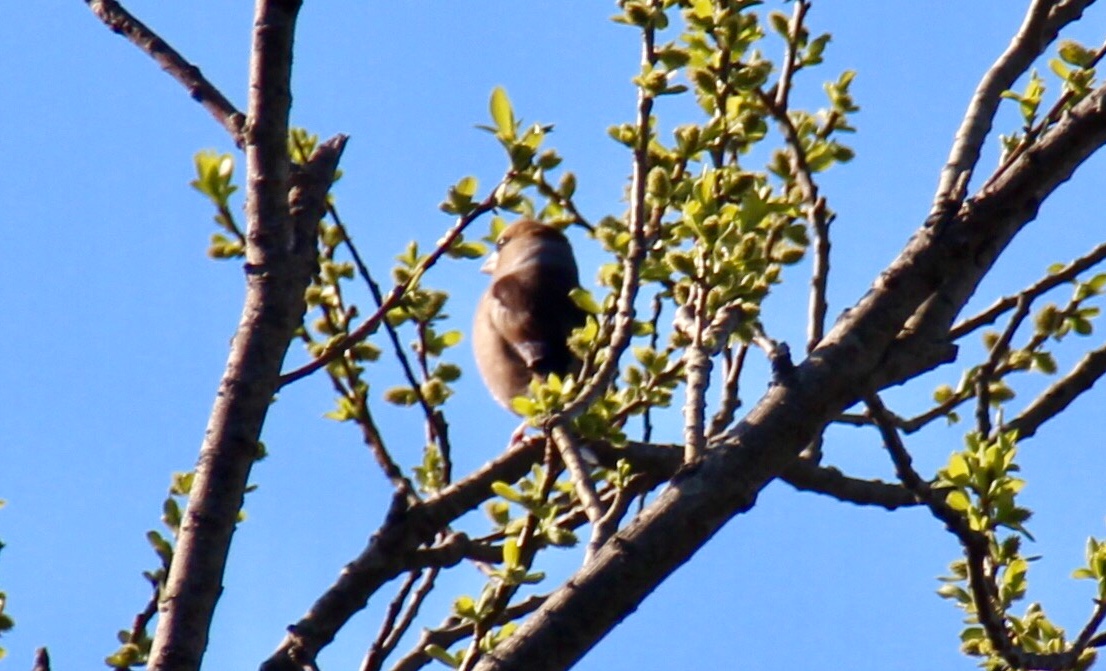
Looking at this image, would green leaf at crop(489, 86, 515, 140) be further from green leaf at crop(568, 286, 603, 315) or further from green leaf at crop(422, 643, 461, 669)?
green leaf at crop(422, 643, 461, 669)

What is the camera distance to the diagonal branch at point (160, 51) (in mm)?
3197

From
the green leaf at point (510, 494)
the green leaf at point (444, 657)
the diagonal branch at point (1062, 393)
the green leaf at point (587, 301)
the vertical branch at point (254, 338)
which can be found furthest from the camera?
the diagonal branch at point (1062, 393)

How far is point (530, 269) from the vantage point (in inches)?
359

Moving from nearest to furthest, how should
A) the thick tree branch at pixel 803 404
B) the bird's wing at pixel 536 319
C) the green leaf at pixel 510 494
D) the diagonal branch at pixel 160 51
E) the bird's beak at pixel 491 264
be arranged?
the thick tree branch at pixel 803 404
the diagonal branch at pixel 160 51
the green leaf at pixel 510 494
the bird's wing at pixel 536 319
the bird's beak at pixel 491 264

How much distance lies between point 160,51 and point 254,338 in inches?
27.3

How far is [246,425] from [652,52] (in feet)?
4.99

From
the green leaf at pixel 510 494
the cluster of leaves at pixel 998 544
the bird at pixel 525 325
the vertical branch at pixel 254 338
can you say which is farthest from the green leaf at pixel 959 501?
the bird at pixel 525 325

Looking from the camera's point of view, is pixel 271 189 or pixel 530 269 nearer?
pixel 271 189

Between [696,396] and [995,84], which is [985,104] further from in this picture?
[696,396]

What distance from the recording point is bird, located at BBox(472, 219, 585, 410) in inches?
314

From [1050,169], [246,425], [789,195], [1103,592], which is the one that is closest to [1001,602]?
[1103,592]

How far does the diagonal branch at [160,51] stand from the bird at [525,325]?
4.43 metres

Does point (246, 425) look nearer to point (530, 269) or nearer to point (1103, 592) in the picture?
point (1103, 592)

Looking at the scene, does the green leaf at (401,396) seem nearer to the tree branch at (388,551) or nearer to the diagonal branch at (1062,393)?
the tree branch at (388,551)
